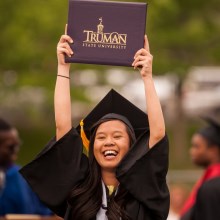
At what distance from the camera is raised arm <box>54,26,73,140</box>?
6059 mm

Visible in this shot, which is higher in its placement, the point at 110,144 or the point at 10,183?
the point at 10,183

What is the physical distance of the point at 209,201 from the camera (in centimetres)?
830

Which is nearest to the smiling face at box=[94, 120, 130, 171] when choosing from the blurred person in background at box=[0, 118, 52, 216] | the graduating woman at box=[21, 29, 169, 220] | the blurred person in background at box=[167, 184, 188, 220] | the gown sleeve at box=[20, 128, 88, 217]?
the graduating woman at box=[21, 29, 169, 220]

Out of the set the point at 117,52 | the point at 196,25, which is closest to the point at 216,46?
the point at 196,25

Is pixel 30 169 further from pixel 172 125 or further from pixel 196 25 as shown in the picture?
pixel 172 125

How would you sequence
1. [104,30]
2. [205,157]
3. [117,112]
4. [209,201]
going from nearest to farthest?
[104,30], [117,112], [209,201], [205,157]

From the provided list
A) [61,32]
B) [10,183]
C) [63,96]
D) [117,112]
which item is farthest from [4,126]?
[61,32]

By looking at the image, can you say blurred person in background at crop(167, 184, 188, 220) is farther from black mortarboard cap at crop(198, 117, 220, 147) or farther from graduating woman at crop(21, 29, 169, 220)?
graduating woman at crop(21, 29, 169, 220)

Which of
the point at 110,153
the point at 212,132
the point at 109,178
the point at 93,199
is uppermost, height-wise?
the point at 212,132

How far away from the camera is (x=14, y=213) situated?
9281 millimetres

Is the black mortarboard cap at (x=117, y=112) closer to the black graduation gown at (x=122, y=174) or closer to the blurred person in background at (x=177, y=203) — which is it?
the black graduation gown at (x=122, y=174)

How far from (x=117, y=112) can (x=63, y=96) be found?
45cm

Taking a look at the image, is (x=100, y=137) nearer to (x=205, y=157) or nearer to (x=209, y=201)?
(x=209, y=201)

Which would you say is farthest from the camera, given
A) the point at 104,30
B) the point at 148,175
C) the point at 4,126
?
the point at 4,126
